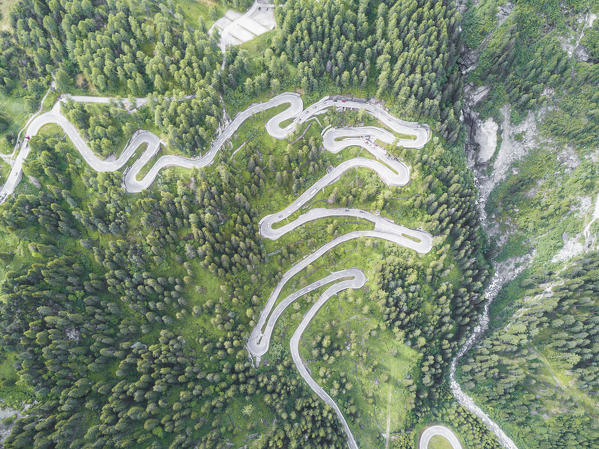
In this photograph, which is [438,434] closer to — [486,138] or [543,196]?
[543,196]

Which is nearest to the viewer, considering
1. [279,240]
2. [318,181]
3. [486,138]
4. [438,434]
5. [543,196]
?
[438,434]

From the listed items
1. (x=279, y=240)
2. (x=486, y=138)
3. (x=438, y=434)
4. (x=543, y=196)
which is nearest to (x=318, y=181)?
(x=279, y=240)

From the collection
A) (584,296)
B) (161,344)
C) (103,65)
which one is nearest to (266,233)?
(161,344)

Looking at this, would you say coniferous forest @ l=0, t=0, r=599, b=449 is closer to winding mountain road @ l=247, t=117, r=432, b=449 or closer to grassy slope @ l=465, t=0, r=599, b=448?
grassy slope @ l=465, t=0, r=599, b=448

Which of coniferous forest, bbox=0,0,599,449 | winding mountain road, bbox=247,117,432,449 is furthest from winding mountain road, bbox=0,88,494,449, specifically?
coniferous forest, bbox=0,0,599,449

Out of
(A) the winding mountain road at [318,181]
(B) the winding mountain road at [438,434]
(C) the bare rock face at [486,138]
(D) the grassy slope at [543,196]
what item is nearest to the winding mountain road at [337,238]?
(A) the winding mountain road at [318,181]

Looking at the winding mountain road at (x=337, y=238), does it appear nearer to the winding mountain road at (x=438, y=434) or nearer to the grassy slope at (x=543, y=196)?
the winding mountain road at (x=438, y=434)

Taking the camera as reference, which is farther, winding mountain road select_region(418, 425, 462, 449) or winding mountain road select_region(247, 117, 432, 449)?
winding mountain road select_region(418, 425, 462, 449)

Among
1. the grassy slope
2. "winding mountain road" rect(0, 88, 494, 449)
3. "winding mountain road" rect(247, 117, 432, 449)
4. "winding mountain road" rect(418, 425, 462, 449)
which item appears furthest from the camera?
the grassy slope

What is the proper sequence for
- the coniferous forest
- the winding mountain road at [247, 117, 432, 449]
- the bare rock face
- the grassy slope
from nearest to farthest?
1. the coniferous forest
2. the winding mountain road at [247, 117, 432, 449]
3. the grassy slope
4. the bare rock face

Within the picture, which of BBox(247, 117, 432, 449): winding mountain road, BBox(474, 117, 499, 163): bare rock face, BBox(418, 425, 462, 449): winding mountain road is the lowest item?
BBox(418, 425, 462, 449): winding mountain road

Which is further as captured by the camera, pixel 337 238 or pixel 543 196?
pixel 543 196
